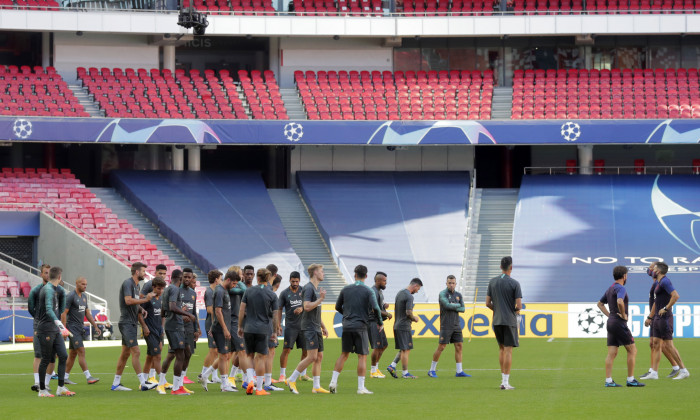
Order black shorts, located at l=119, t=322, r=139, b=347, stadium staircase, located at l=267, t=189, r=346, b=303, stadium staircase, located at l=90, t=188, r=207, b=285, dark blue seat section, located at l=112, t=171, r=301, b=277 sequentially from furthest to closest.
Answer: dark blue seat section, located at l=112, t=171, r=301, b=277
stadium staircase, located at l=90, t=188, r=207, b=285
stadium staircase, located at l=267, t=189, r=346, b=303
black shorts, located at l=119, t=322, r=139, b=347

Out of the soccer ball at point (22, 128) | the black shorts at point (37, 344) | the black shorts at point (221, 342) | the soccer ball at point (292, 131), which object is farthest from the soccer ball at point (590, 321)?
the soccer ball at point (22, 128)

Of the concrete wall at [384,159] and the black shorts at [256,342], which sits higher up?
the concrete wall at [384,159]

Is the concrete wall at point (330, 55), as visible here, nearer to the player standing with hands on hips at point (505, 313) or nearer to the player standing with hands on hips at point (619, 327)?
the player standing with hands on hips at point (505, 313)

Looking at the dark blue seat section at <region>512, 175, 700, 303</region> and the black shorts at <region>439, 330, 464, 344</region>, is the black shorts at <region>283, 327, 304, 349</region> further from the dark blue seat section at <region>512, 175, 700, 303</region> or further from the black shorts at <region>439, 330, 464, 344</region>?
the dark blue seat section at <region>512, 175, 700, 303</region>

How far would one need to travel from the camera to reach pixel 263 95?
4875 centimetres

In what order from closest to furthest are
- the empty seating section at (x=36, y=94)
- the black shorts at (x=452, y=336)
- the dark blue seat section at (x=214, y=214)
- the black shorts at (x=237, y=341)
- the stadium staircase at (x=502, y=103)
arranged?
1. the black shorts at (x=237, y=341)
2. the black shorts at (x=452, y=336)
3. the dark blue seat section at (x=214, y=214)
4. the empty seating section at (x=36, y=94)
5. the stadium staircase at (x=502, y=103)

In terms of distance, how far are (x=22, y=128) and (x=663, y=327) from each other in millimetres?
30810

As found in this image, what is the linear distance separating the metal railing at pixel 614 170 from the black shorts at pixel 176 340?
1317 inches

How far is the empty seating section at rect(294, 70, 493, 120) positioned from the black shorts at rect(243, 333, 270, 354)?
1218 inches

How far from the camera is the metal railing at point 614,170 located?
49.1 meters

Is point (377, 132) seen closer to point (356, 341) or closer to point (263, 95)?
point (263, 95)

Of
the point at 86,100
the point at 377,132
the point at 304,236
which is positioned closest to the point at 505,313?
the point at 304,236

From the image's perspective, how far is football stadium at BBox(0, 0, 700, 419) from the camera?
135 feet

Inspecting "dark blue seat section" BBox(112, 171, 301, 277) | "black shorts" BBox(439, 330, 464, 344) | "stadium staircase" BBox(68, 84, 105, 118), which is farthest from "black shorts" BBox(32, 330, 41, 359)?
"stadium staircase" BBox(68, 84, 105, 118)
